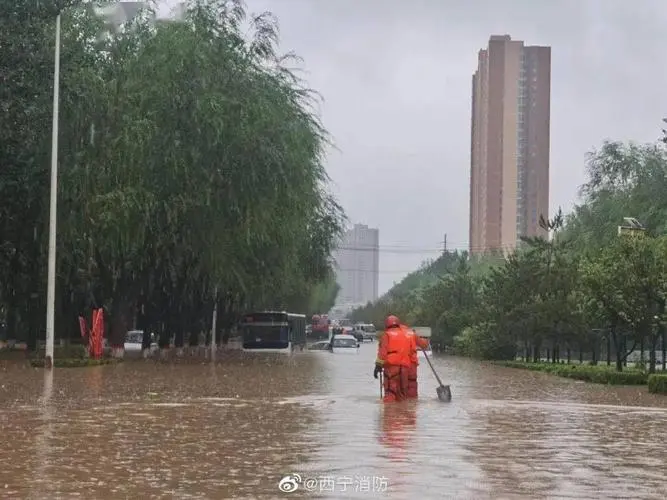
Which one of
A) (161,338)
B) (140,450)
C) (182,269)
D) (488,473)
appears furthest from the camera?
(161,338)

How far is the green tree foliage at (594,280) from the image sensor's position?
33.0 m

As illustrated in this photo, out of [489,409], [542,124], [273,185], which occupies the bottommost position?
[489,409]

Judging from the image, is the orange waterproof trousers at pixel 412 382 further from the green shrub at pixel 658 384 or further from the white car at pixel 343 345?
the white car at pixel 343 345

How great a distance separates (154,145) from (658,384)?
57.7 feet

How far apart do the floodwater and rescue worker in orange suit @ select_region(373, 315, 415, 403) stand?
25.8 inches

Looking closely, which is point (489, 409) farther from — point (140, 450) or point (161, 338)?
point (161, 338)

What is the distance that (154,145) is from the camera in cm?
3562

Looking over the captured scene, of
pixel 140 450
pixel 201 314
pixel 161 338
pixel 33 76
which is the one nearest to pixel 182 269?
pixel 161 338

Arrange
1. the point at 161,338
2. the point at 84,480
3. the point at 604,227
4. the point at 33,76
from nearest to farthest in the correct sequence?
the point at 84,480 < the point at 33,76 < the point at 161,338 < the point at 604,227

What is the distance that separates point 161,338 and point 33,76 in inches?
716

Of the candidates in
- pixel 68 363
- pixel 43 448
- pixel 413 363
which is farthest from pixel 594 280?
pixel 43 448

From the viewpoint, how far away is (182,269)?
4303 centimetres

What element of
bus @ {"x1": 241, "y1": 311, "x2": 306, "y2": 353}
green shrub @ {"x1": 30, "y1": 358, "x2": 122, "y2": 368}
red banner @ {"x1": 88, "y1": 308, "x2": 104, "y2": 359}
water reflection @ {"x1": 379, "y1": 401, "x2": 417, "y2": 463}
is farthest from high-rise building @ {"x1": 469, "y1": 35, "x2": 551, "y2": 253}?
water reflection @ {"x1": 379, "y1": 401, "x2": 417, "y2": 463}

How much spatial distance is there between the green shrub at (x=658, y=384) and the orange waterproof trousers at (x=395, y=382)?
9.01 metres
